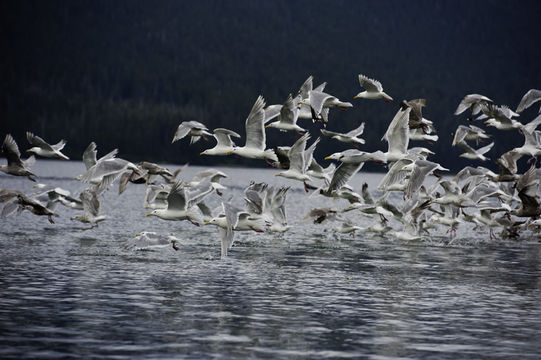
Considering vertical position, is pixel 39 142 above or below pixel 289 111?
below

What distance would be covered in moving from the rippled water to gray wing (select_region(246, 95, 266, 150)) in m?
4.27

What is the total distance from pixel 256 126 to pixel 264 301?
22.6ft

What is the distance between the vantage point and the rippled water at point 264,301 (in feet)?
56.6

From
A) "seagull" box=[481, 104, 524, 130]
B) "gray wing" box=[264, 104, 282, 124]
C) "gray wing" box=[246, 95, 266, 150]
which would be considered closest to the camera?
"gray wing" box=[246, 95, 266, 150]

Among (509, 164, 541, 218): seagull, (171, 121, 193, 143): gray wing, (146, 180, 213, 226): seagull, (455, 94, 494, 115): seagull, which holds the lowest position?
(146, 180, 213, 226): seagull

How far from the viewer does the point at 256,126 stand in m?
26.7

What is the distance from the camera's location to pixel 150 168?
90.6 feet

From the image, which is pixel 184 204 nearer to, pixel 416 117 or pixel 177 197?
pixel 177 197

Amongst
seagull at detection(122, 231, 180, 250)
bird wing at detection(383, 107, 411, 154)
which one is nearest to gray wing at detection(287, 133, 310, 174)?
bird wing at detection(383, 107, 411, 154)

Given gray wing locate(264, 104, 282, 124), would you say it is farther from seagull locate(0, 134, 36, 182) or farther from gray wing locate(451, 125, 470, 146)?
seagull locate(0, 134, 36, 182)

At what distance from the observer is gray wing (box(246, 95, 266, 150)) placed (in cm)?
2602

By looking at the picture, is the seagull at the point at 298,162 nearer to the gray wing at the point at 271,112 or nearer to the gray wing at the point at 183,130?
the gray wing at the point at 271,112

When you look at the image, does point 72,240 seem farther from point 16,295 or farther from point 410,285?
point 410,285

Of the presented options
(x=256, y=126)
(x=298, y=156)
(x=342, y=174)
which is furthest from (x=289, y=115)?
(x=342, y=174)
